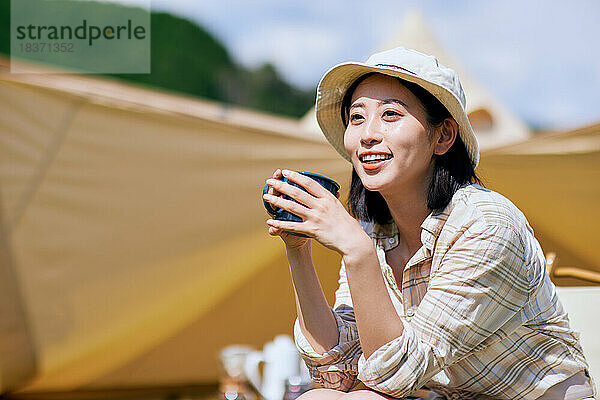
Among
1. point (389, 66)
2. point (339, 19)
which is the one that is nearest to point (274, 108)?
point (339, 19)

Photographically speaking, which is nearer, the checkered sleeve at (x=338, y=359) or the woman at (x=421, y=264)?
the woman at (x=421, y=264)

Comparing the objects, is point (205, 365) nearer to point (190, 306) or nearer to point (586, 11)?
point (190, 306)

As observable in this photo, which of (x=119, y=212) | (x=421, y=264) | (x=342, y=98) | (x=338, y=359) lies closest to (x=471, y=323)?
(x=421, y=264)

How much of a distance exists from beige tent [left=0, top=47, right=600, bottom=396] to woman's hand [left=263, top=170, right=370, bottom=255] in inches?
57.5

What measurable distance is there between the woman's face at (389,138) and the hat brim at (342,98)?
0.04 metres

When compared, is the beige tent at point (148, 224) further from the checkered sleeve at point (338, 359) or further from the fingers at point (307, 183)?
the fingers at point (307, 183)

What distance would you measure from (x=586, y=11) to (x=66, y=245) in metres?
14.6

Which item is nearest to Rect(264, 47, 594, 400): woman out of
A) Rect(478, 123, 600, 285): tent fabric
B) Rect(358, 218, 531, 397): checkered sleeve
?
Rect(358, 218, 531, 397): checkered sleeve

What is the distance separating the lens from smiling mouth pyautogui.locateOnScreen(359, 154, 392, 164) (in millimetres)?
1104

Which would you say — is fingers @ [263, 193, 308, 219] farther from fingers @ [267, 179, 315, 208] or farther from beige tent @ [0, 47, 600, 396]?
beige tent @ [0, 47, 600, 396]

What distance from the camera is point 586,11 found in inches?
572

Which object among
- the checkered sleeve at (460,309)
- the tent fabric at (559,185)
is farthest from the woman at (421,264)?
the tent fabric at (559,185)

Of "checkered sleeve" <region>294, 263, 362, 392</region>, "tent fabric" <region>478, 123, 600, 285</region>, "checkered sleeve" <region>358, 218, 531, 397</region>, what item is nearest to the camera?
"checkered sleeve" <region>358, 218, 531, 397</region>

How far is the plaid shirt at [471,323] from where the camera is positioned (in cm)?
101
